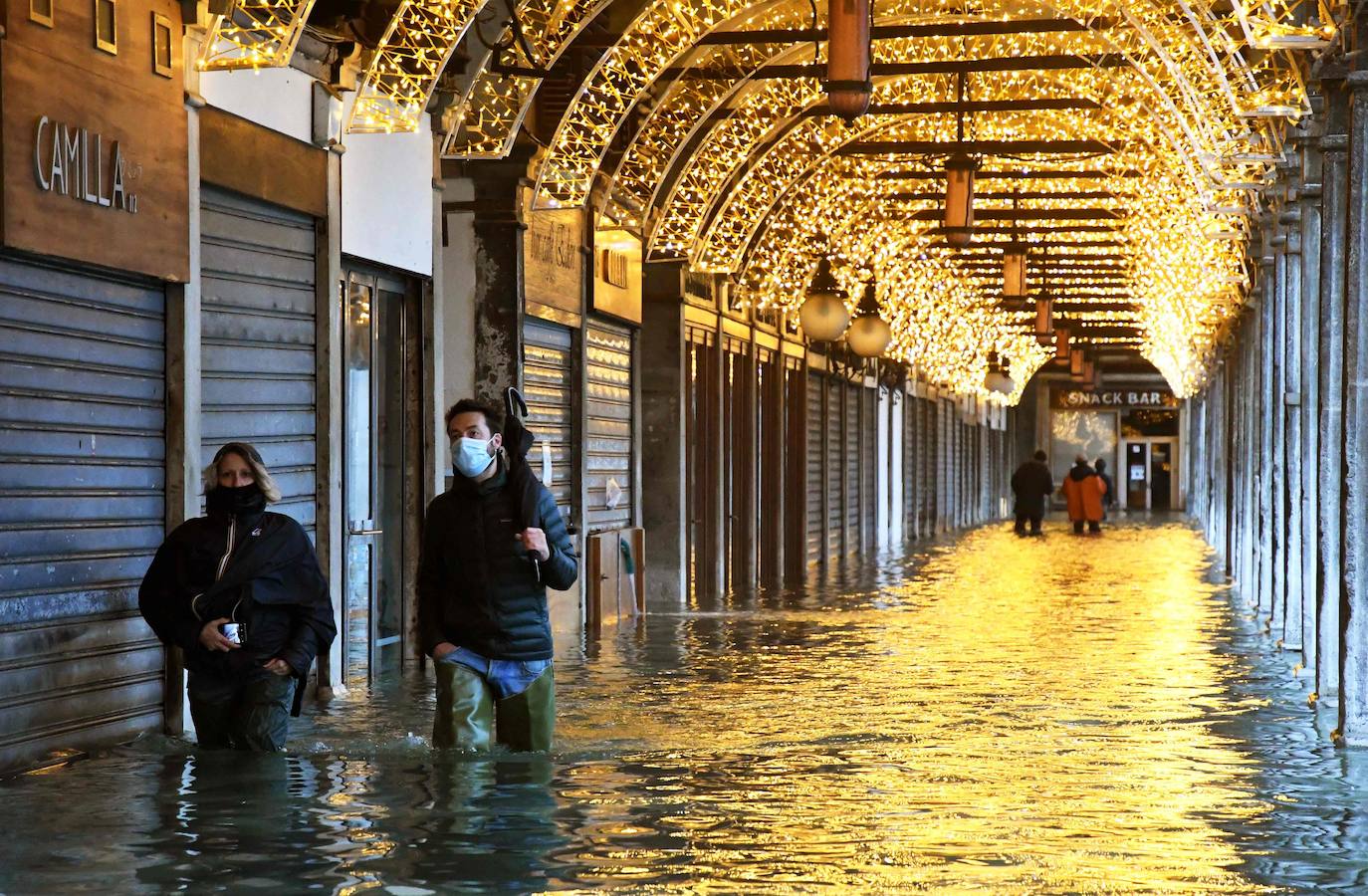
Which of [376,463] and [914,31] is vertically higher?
[914,31]

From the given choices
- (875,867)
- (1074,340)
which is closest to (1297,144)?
(875,867)

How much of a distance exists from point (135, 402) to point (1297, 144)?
7021mm

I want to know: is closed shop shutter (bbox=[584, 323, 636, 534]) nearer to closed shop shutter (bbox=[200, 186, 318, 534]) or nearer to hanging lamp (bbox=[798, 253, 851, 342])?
hanging lamp (bbox=[798, 253, 851, 342])

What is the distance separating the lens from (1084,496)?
4403cm

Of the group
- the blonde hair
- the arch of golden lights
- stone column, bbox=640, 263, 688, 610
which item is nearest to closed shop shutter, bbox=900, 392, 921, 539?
the arch of golden lights

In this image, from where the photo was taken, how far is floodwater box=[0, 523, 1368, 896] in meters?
6.24

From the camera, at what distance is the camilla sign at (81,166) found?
8.20 meters

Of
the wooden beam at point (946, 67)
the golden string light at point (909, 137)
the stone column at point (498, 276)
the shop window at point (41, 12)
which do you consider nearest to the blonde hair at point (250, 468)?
the shop window at point (41, 12)

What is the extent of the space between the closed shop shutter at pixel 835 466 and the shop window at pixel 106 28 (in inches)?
848

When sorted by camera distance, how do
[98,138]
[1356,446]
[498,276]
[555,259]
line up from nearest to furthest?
[98,138], [1356,446], [498,276], [555,259]

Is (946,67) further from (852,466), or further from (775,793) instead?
(852,466)

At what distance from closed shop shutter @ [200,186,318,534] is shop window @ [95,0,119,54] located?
141 cm

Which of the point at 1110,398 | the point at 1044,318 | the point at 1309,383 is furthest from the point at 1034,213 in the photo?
the point at 1110,398

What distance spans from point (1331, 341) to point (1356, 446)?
1.38 metres
